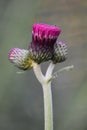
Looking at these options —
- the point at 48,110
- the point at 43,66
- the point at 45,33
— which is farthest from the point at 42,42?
the point at 43,66

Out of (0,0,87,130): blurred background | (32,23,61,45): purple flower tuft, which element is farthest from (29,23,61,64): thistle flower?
(0,0,87,130): blurred background

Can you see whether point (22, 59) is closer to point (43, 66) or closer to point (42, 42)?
point (42, 42)

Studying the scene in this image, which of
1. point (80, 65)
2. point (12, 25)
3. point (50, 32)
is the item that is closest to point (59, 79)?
point (80, 65)

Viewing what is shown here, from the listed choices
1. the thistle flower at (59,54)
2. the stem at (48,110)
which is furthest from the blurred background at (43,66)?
the stem at (48,110)

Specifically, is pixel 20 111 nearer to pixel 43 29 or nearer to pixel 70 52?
pixel 70 52

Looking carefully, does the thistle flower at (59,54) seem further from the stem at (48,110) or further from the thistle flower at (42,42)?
the stem at (48,110)

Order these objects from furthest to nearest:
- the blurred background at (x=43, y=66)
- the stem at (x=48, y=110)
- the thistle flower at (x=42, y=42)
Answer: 1. the blurred background at (x=43, y=66)
2. the thistle flower at (x=42, y=42)
3. the stem at (x=48, y=110)
